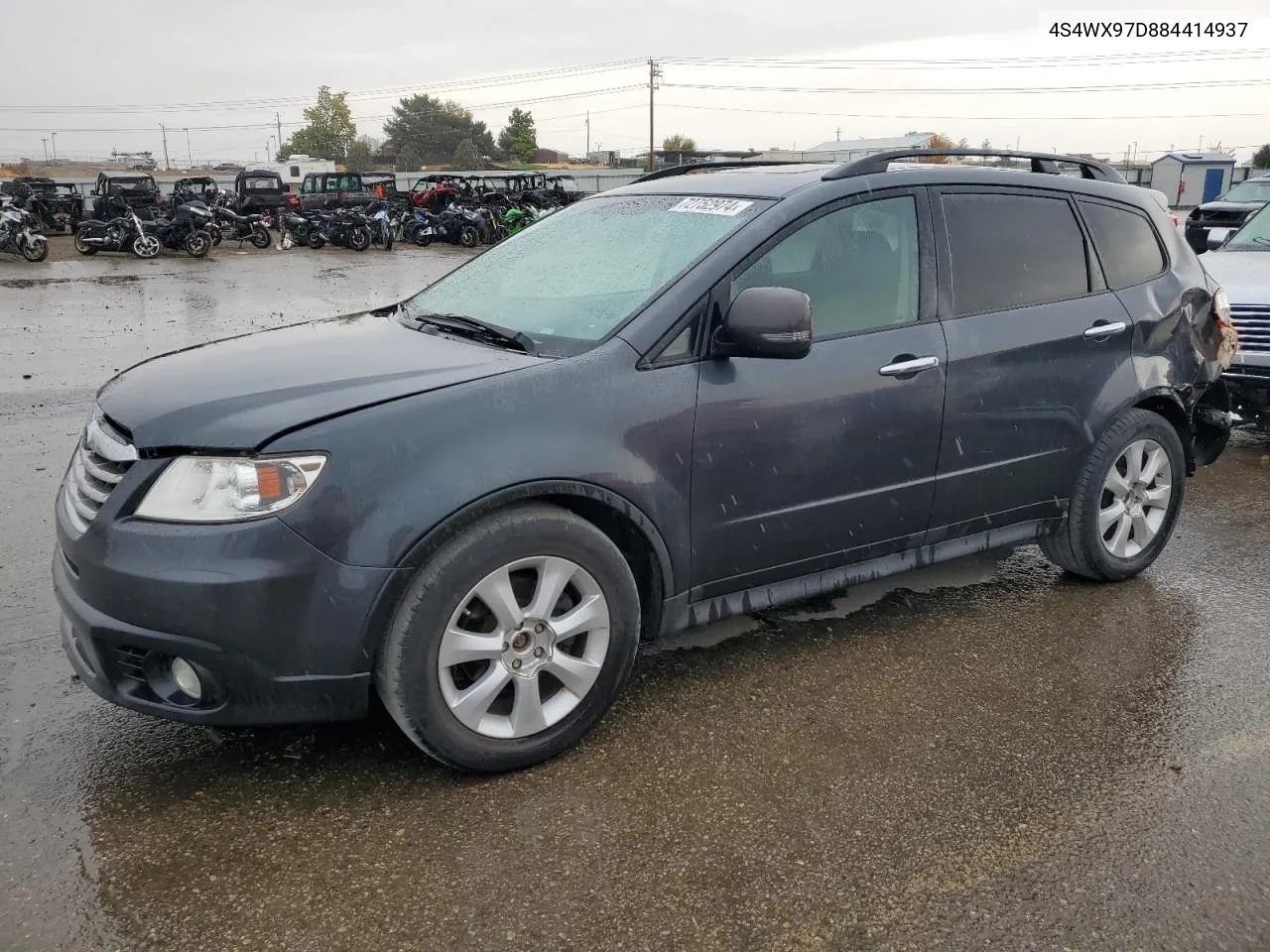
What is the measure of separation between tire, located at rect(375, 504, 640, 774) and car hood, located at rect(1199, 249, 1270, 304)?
16.5ft

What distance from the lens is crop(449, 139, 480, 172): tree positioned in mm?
105450

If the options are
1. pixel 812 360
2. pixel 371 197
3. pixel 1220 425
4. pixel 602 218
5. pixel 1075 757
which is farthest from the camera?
pixel 371 197

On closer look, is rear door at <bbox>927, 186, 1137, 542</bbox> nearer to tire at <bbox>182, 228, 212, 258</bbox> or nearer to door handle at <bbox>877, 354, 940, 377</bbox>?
door handle at <bbox>877, 354, 940, 377</bbox>

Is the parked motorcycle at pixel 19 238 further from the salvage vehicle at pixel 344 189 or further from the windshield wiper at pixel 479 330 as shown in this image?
the windshield wiper at pixel 479 330

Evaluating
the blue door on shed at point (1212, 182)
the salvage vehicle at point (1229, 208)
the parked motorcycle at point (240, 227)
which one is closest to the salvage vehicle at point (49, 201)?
the parked motorcycle at point (240, 227)

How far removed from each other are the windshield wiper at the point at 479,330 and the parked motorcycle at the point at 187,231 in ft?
67.0

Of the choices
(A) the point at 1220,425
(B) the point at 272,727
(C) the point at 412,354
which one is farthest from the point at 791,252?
(A) the point at 1220,425

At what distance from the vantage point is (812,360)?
330 centimetres

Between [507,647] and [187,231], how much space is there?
21.9 metres

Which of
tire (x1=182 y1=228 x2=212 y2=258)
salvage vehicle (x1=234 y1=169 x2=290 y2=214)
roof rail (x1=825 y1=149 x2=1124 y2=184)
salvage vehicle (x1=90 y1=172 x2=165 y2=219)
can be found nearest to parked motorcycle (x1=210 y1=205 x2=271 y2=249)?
salvage vehicle (x1=90 y1=172 x2=165 y2=219)

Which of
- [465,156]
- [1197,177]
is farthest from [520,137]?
[1197,177]

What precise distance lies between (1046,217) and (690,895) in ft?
9.90

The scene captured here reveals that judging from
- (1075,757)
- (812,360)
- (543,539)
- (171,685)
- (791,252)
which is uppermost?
(791,252)

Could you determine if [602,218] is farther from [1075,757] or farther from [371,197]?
[371,197]
